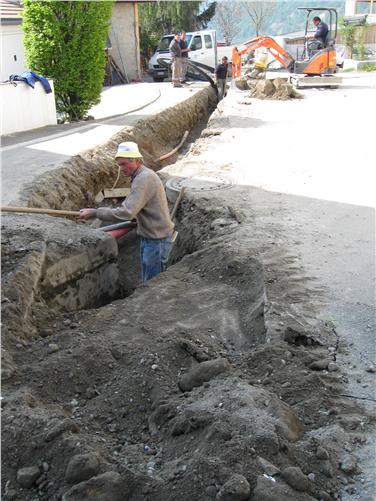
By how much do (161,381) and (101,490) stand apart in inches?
46.8

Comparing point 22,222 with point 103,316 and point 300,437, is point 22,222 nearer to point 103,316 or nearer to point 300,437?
point 103,316

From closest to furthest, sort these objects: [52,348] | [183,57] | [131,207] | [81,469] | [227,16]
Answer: [81,469]
[52,348]
[131,207]
[183,57]
[227,16]

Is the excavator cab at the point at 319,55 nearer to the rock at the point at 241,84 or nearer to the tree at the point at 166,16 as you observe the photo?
the rock at the point at 241,84

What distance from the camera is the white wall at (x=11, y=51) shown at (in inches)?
819

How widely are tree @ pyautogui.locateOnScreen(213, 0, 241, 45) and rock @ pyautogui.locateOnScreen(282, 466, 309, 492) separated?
1788 inches

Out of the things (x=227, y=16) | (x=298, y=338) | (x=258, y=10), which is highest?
(x=258, y=10)

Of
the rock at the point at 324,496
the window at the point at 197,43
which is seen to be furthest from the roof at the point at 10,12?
the rock at the point at 324,496

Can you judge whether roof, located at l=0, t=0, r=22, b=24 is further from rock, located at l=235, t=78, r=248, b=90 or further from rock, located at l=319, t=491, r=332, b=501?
rock, located at l=319, t=491, r=332, b=501

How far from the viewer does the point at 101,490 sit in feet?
9.73

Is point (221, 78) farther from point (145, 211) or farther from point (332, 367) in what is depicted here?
point (332, 367)

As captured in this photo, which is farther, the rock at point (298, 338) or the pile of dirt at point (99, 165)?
the pile of dirt at point (99, 165)

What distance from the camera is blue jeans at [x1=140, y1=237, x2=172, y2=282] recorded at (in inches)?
269

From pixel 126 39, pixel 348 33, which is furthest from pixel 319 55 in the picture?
pixel 348 33

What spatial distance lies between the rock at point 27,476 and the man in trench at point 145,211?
332 centimetres
